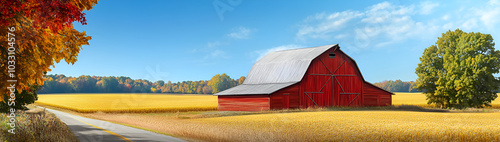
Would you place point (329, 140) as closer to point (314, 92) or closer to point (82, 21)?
A: point (82, 21)

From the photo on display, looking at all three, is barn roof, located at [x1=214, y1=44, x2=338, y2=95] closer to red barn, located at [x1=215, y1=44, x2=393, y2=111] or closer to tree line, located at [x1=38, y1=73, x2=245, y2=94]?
red barn, located at [x1=215, y1=44, x2=393, y2=111]

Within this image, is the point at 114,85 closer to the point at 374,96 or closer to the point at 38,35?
the point at 374,96

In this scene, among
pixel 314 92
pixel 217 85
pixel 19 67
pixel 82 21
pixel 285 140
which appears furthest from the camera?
pixel 217 85

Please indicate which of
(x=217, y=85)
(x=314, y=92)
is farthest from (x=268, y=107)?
(x=217, y=85)

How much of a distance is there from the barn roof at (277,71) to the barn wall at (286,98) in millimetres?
570

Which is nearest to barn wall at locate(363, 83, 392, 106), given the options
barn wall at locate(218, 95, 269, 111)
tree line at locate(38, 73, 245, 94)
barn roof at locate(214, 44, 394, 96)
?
barn roof at locate(214, 44, 394, 96)

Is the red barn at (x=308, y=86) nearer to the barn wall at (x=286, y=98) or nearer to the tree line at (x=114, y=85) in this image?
the barn wall at (x=286, y=98)

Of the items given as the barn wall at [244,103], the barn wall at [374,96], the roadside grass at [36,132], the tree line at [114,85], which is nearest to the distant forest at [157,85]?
the tree line at [114,85]

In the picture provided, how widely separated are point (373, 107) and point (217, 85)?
7724 cm

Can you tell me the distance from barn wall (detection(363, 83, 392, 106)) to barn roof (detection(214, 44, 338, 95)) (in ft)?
23.4

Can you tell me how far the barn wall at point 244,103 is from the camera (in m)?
46.3

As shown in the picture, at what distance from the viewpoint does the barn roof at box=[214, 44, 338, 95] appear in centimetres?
4944

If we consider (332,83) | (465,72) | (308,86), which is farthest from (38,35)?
(465,72)

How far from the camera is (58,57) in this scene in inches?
494
